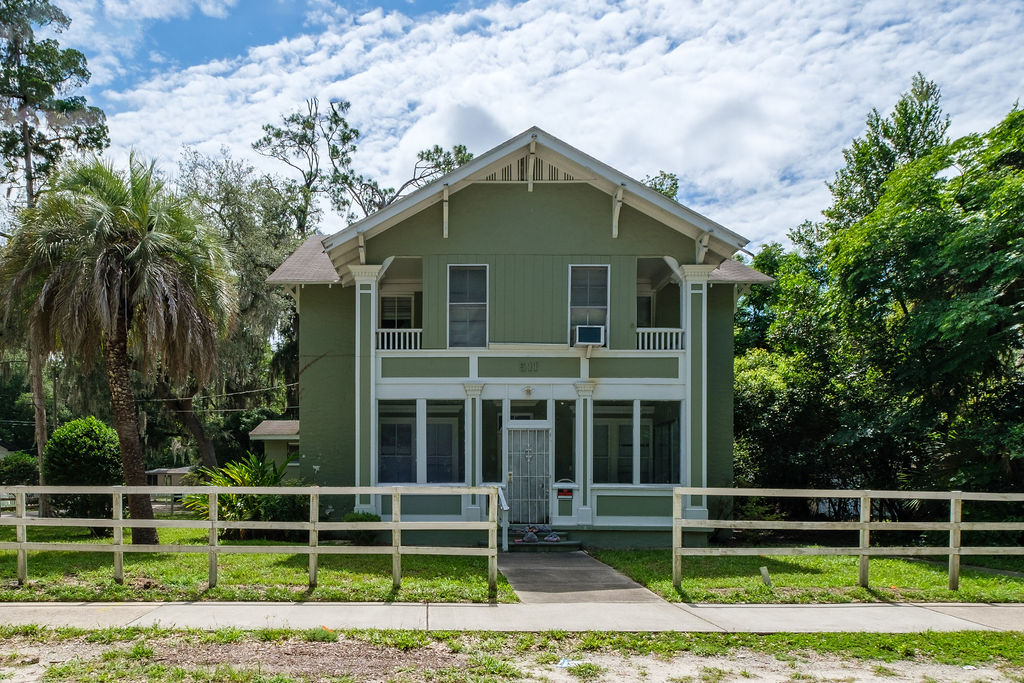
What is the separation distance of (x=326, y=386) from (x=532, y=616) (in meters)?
10.5

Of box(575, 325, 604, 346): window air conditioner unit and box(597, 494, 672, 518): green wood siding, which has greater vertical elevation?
box(575, 325, 604, 346): window air conditioner unit

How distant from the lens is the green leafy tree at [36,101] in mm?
24172

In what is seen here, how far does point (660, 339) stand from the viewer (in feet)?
A: 54.1

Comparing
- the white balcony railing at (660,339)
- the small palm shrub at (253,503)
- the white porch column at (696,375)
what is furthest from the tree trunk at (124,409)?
the white porch column at (696,375)

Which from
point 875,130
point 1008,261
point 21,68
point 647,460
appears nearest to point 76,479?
point 647,460

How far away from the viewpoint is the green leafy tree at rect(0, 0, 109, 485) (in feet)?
79.3

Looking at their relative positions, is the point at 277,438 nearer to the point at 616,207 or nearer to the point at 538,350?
the point at 538,350

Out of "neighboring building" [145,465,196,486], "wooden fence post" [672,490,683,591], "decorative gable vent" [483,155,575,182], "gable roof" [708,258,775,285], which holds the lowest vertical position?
"neighboring building" [145,465,196,486]

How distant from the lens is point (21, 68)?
24281mm

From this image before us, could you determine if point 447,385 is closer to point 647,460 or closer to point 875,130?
point 647,460

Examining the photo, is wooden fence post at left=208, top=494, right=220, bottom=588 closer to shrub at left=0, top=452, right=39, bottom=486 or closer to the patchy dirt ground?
the patchy dirt ground

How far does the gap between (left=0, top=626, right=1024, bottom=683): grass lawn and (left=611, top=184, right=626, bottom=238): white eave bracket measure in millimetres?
9891

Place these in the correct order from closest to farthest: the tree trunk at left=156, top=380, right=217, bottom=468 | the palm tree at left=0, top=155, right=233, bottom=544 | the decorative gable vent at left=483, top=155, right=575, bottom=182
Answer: the palm tree at left=0, top=155, right=233, bottom=544, the decorative gable vent at left=483, top=155, right=575, bottom=182, the tree trunk at left=156, top=380, right=217, bottom=468

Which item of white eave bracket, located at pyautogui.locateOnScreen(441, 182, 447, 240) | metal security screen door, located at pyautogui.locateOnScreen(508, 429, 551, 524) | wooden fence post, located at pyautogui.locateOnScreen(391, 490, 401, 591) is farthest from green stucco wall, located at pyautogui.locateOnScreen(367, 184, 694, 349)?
A: wooden fence post, located at pyautogui.locateOnScreen(391, 490, 401, 591)
